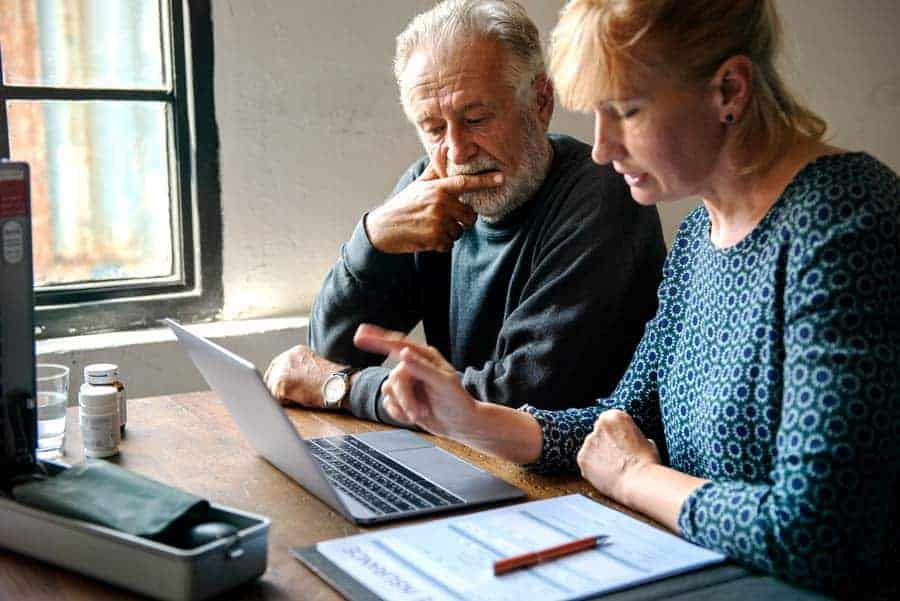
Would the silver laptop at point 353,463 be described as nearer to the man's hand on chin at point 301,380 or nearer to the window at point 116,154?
the man's hand on chin at point 301,380

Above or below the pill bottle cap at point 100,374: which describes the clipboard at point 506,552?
below

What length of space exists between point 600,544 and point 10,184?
0.76 metres

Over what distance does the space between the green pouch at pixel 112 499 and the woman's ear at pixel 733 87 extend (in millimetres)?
746

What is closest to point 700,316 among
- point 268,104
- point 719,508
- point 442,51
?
point 719,508

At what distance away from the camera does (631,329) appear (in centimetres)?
175

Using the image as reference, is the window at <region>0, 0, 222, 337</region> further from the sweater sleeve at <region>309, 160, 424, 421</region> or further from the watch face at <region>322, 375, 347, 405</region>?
the watch face at <region>322, 375, 347, 405</region>

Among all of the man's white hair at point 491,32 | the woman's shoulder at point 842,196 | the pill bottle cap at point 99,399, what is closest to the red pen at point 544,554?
the woman's shoulder at point 842,196

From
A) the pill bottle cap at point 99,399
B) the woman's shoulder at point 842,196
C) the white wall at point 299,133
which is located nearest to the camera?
the woman's shoulder at point 842,196

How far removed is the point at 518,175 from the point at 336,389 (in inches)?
19.5

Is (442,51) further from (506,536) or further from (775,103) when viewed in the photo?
(506,536)

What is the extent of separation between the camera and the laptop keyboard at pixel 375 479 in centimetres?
131

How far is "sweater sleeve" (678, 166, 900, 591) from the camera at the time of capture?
1073 mm

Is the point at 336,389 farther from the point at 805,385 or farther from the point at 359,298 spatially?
the point at 805,385

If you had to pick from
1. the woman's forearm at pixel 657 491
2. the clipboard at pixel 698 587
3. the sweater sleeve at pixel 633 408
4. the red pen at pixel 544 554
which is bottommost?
the clipboard at pixel 698 587
